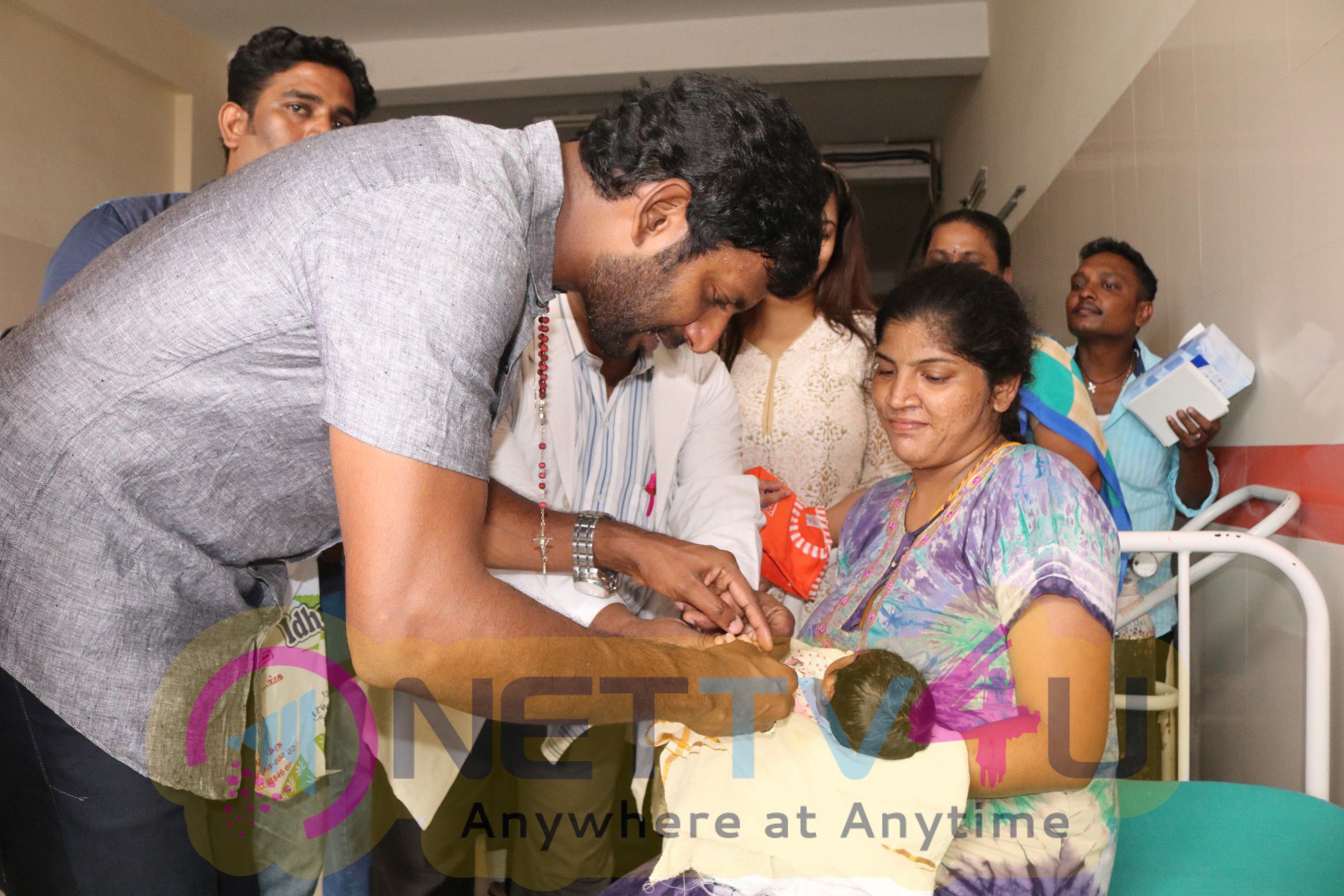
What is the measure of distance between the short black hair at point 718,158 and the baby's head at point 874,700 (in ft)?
1.86

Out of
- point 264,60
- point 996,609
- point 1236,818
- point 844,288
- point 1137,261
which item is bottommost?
point 1236,818

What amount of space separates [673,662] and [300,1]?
18.9ft

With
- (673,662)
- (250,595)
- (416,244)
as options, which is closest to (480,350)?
(416,244)

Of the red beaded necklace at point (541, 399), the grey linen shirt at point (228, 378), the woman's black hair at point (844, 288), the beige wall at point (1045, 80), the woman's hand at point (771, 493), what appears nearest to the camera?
the grey linen shirt at point (228, 378)

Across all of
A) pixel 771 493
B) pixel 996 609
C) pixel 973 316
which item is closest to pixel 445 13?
pixel 771 493

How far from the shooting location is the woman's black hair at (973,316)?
1.67 m

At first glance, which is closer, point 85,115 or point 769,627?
point 769,627

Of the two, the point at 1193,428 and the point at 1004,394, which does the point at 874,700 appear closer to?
the point at 1004,394

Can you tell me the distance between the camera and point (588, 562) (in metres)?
1.67

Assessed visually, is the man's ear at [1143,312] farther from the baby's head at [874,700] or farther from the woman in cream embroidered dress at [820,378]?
the baby's head at [874,700]

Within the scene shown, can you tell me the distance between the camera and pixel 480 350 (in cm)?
97

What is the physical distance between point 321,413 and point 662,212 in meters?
0.45

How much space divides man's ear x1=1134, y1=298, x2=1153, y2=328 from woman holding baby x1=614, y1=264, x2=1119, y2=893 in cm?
154

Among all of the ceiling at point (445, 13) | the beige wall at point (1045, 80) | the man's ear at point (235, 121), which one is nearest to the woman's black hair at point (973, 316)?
the beige wall at point (1045, 80)
